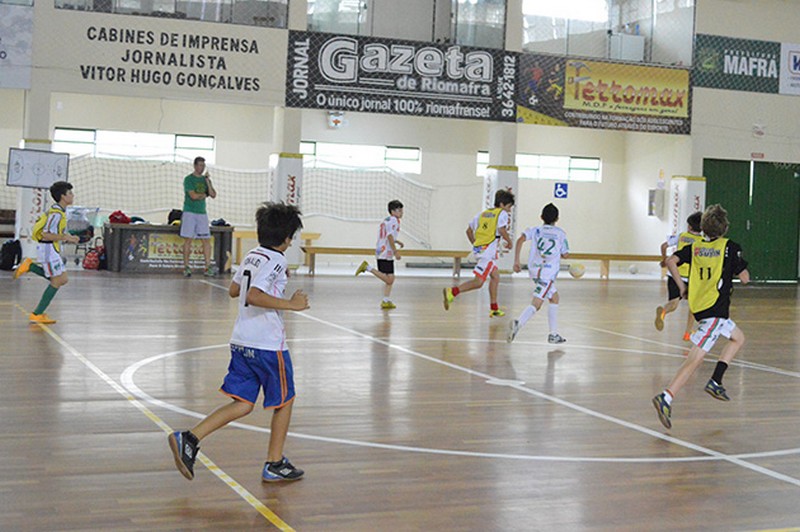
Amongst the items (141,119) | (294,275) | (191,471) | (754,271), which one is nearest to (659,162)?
(754,271)

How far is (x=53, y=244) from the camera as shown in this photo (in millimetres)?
10984

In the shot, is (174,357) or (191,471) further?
(174,357)

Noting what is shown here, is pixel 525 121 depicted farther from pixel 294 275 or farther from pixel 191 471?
pixel 191 471

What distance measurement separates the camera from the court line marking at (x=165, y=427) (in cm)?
454

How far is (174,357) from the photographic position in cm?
920

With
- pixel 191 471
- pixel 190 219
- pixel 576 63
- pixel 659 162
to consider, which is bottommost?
pixel 191 471

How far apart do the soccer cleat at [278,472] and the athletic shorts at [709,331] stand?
133 inches

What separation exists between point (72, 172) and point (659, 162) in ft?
49.0

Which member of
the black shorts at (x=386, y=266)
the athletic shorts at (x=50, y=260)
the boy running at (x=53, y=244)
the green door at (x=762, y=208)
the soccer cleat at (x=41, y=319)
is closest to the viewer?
the boy running at (x=53, y=244)

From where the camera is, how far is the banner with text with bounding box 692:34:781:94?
25.4 metres

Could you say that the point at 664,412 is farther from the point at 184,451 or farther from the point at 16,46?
the point at 16,46

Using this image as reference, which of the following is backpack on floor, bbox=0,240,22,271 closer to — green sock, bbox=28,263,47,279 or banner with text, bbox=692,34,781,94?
green sock, bbox=28,263,47,279

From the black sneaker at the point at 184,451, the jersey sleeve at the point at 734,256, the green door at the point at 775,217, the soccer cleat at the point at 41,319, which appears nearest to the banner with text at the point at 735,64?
the green door at the point at 775,217

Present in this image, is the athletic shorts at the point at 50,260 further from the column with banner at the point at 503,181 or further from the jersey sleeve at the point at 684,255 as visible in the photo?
the column with banner at the point at 503,181
